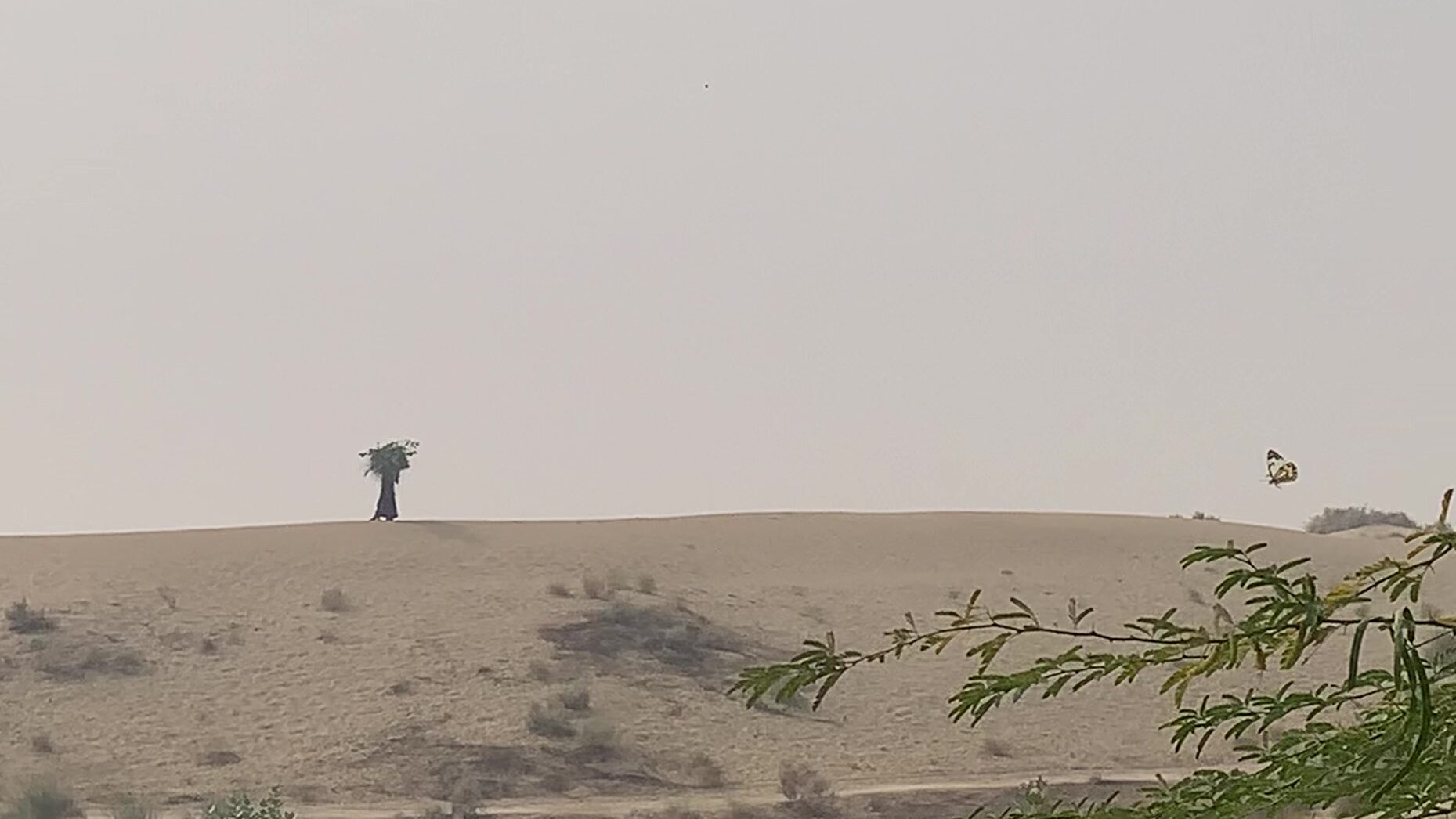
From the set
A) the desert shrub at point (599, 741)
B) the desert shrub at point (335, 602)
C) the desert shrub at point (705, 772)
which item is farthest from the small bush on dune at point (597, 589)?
the desert shrub at point (705, 772)

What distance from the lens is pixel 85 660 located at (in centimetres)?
4381

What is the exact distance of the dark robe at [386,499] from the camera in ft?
217

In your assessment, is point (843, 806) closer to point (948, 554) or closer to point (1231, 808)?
point (1231, 808)

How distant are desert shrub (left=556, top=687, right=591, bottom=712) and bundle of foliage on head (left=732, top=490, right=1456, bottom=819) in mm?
33548

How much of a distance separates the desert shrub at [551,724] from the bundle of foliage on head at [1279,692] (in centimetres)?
3235

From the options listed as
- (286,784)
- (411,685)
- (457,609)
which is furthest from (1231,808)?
(457,609)

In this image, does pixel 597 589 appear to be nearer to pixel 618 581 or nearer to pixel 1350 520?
pixel 618 581

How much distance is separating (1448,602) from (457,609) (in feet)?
83.3

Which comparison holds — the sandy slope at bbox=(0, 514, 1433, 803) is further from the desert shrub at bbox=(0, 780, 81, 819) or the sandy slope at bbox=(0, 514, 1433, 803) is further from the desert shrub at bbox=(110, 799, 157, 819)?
the desert shrub at bbox=(110, 799, 157, 819)

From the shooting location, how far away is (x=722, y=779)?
36.4 metres

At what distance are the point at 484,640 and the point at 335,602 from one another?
17.5 feet

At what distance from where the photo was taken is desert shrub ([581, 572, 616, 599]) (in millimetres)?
51625

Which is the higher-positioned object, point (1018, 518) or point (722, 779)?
point (1018, 518)

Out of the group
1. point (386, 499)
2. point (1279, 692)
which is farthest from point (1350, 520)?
point (1279, 692)
